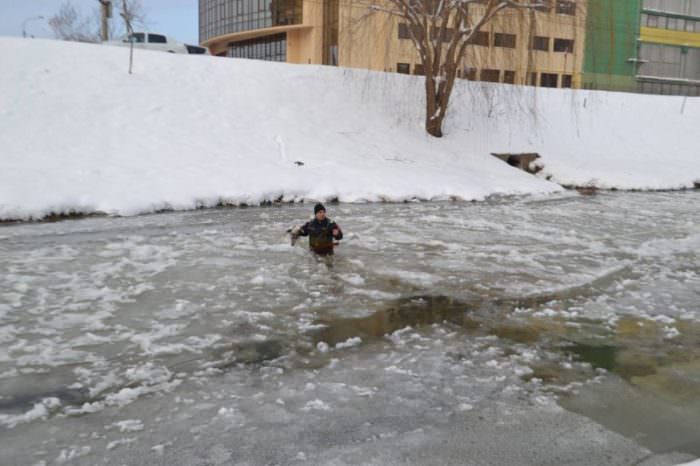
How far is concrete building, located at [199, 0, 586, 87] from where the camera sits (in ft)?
55.4

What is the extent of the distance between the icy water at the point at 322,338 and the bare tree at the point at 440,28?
8.60 metres

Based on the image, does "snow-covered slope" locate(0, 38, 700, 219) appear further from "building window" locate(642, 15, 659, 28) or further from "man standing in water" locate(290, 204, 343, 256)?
"building window" locate(642, 15, 659, 28)

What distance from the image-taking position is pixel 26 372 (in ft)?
14.7

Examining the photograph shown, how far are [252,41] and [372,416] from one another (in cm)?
4234

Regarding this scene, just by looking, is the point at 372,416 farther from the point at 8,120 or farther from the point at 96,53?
the point at 96,53

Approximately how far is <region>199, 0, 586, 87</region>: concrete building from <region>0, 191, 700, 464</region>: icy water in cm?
884

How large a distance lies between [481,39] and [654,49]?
3717 cm

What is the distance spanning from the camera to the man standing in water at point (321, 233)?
8203 mm

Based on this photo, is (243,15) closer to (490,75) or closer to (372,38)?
(372,38)

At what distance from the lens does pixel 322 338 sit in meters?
5.29

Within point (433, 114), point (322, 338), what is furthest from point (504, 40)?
point (322, 338)

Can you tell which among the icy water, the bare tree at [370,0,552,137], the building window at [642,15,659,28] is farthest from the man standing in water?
the building window at [642,15,659,28]

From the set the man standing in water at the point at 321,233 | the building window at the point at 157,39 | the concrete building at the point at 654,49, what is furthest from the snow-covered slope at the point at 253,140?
the concrete building at the point at 654,49

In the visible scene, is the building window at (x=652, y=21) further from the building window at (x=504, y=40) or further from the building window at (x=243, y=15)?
the building window at (x=504, y=40)
